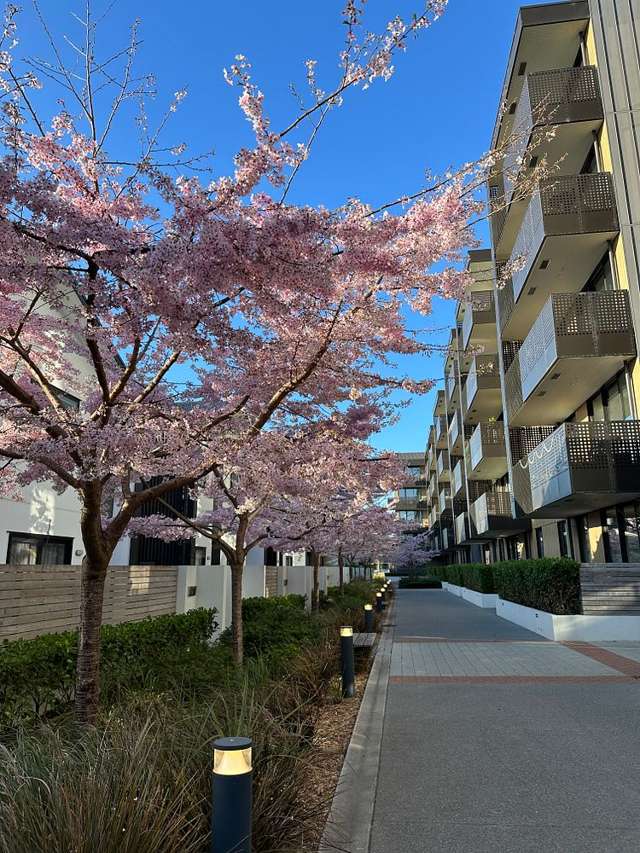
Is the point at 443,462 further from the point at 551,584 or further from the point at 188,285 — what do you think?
the point at 188,285

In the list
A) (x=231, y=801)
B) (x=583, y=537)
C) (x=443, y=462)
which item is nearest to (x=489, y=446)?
(x=583, y=537)

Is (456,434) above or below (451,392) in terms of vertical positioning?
below

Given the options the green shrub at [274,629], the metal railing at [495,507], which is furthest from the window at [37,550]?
the metal railing at [495,507]

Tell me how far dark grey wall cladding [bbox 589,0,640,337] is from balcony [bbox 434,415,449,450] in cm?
3356

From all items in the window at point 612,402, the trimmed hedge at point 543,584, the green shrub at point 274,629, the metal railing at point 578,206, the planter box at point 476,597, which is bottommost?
the planter box at point 476,597

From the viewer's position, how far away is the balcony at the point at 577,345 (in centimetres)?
1399

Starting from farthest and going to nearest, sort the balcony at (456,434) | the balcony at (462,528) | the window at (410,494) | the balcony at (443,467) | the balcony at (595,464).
→ the window at (410,494), the balcony at (443,467), the balcony at (456,434), the balcony at (462,528), the balcony at (595,464)

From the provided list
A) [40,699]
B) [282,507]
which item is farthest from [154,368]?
[282,507]

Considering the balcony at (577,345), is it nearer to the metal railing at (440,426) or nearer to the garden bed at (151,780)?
the garden bed at (151,780)

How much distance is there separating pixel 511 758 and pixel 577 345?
10.9 m

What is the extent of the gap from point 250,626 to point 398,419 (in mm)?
6749

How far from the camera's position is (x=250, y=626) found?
13.8m

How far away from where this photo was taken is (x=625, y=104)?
14.9 metres

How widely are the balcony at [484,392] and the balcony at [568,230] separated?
A: 24.3 feet
